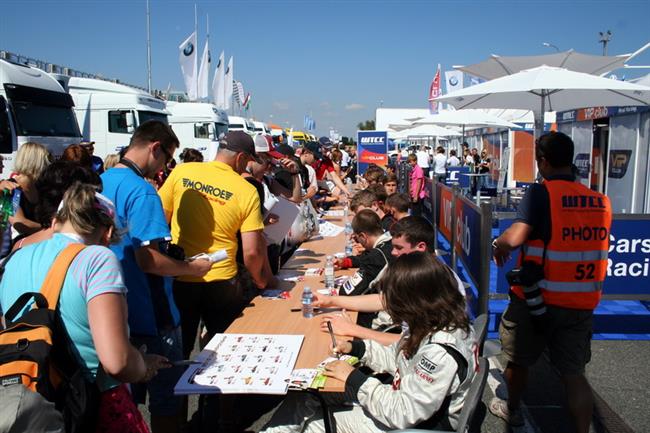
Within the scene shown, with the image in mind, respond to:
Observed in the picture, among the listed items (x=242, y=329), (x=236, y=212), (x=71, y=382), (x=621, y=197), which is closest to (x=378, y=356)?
(x=242, y=329)

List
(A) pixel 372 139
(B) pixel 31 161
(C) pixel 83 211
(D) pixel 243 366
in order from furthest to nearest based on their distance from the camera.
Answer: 1. (A) pixel 372 139
2. (B) pixel 31 161
3. (D) pixel 243 366
4. (C) pixel 83 211

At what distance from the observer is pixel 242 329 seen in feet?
9.31

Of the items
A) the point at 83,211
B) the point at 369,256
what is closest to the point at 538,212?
A: the point at 369,256

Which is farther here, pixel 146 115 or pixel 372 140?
pixel 372 140

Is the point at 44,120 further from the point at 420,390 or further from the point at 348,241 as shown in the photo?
the point at 420,390

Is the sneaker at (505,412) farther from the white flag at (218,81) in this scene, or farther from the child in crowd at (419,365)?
the white flag at (218,81)

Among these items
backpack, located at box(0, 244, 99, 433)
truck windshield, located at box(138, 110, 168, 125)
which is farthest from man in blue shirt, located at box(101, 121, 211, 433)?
truck windshield, located at box(138, 110, 168, 125)

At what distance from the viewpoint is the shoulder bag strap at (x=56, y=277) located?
1.64m

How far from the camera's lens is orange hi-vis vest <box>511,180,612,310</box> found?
2861 mm

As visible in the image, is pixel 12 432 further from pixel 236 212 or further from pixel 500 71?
pixel 500 71

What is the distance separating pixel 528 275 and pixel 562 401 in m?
1.34

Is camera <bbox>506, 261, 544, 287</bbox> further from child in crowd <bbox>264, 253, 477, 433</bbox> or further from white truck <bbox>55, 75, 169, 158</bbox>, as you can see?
white truck <bbox>55, 75, 169, 158</bbox>

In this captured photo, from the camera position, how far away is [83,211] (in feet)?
6.01

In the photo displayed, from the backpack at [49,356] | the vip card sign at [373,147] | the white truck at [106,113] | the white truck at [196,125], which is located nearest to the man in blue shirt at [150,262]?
the backpack at [49,356]
